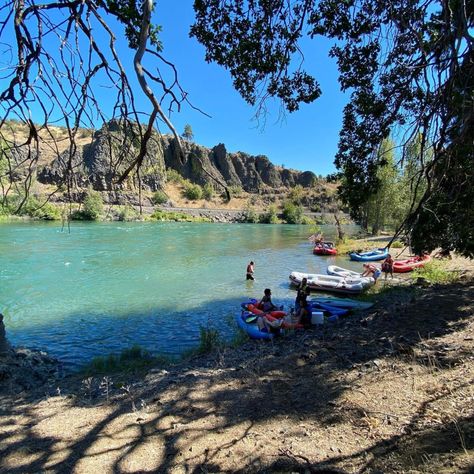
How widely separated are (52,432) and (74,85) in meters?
4.09

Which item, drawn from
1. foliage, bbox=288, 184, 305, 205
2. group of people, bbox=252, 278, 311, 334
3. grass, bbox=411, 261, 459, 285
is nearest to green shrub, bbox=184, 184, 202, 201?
foliage, bbox=288, 184, 305, 205

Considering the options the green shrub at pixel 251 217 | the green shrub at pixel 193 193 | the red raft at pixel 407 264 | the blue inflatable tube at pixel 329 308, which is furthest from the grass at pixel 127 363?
the green shrub at pixel 193 193

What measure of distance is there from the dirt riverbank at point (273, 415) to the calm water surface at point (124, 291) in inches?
165

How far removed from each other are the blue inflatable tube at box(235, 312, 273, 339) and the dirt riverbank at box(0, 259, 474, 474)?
254 centimetres

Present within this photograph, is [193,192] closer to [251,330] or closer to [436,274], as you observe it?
[436,274]

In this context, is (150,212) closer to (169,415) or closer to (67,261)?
(67,261)

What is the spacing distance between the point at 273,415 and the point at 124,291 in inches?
562

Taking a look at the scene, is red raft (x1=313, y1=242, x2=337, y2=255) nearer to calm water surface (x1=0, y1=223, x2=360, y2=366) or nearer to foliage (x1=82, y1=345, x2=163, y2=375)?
calm water surface (x1=0, y1=223, x2=360, y2=366)

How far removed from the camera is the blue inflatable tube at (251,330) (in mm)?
10325

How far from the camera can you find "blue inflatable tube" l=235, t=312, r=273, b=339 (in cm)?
1032

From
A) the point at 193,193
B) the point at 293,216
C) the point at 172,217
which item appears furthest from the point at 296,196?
the point at 172,217

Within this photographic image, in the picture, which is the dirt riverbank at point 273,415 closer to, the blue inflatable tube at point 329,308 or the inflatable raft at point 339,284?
the blue inflatable tube at point 329,308

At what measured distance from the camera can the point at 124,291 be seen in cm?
1797

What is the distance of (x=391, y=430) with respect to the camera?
4121 millimetres
